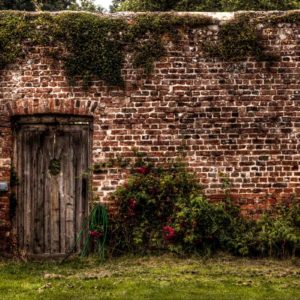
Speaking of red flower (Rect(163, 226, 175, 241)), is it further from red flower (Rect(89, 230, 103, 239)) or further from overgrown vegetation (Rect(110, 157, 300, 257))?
red flower (Rect(89, 230, 103, 239))

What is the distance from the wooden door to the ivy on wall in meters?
1.00

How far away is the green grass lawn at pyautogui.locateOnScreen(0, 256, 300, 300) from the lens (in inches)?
251

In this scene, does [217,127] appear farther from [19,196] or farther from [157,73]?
[19,196]

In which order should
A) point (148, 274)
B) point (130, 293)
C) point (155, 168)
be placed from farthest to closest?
1. point (155, 168)
2. point (148, 274)
3. point (130, 293)

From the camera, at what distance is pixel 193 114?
8969mm

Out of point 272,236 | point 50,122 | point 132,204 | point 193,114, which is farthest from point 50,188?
point 272,236

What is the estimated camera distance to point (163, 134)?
8953mm

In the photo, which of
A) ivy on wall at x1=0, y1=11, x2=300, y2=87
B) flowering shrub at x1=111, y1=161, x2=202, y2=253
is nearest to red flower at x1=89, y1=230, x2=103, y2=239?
flowering shrub at x1=111, y1=161, x2=202, y2=253

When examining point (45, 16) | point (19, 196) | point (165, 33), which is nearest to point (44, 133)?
point (19, 196)

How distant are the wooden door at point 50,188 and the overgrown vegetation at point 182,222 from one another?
0.78m

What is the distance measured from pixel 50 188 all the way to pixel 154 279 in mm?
2877

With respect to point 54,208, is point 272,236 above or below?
below

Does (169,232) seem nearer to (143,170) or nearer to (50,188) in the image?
(143,170)

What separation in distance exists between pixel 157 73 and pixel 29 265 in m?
3.70
